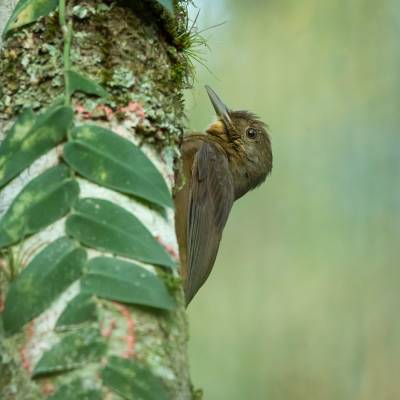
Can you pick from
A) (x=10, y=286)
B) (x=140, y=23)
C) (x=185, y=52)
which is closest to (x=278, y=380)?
(x=185, y=52)

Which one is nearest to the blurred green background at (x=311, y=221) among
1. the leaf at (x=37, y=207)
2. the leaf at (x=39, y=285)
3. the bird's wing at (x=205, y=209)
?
the bird's wing at (x=205, y=209)

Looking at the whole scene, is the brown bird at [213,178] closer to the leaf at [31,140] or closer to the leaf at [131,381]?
the leaf at [31,140]

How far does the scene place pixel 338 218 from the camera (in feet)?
21.8

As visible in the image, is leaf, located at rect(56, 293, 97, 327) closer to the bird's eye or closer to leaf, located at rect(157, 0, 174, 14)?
leaf, located at rect(157, 0, 174, 14)

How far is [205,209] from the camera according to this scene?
5035 mm

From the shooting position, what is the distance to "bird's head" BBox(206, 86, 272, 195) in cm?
571

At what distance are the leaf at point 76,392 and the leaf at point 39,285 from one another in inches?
7.6

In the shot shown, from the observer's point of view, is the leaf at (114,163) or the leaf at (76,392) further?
the leaf at (114,163)

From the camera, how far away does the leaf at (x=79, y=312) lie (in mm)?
2354

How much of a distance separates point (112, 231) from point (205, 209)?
8.43ft

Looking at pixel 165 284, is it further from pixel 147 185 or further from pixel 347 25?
pixel 347 25

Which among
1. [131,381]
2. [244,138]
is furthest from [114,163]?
[244,138]

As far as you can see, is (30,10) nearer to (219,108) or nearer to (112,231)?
(112,231)

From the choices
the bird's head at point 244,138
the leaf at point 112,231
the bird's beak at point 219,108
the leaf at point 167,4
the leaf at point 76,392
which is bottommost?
the leaf at point 76,392
